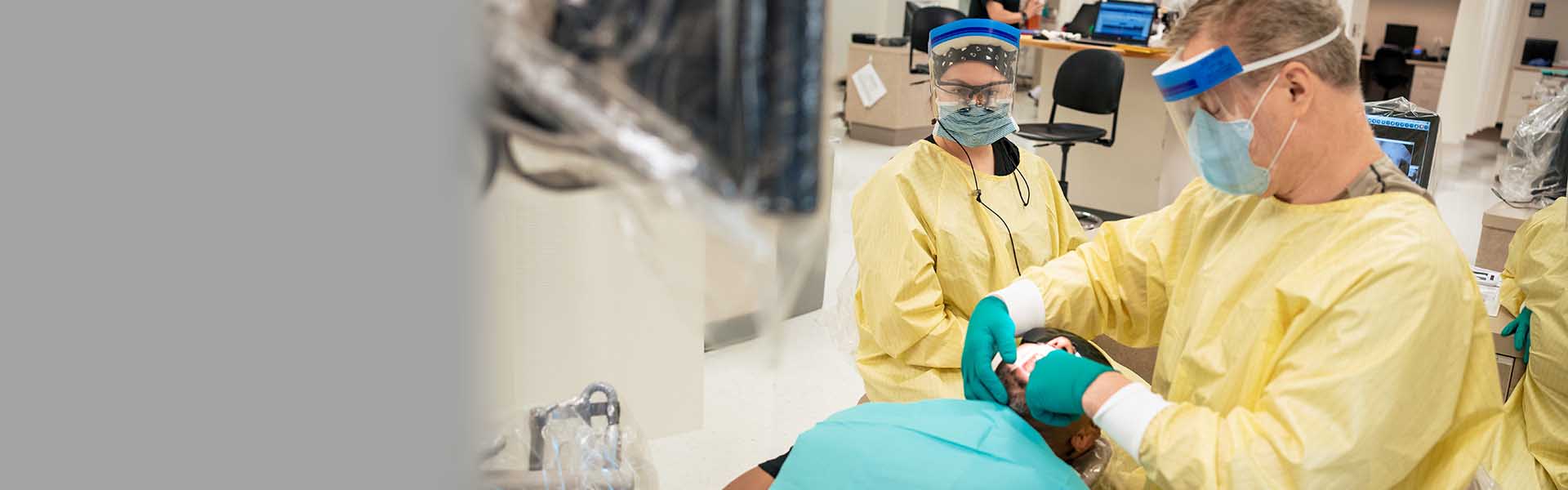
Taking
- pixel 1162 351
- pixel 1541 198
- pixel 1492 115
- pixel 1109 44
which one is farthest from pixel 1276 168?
pixel 1492 115

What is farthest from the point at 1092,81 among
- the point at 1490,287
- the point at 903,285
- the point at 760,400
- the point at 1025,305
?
the point at 1025,305

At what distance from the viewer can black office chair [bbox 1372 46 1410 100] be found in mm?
9414

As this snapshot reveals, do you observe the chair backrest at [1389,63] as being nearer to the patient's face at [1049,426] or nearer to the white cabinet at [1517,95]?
the white cabinet at [1517,95]

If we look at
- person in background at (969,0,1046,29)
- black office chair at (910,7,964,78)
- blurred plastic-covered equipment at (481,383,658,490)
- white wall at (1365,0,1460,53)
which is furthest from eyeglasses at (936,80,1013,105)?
white wall at (1365,0,1460,53)

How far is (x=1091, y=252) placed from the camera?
5.65 feet

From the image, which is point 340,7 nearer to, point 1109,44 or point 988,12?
point 1109,44

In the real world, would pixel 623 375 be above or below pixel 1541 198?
below

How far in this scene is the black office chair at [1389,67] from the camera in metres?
9.41

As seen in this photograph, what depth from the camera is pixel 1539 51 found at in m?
8.75

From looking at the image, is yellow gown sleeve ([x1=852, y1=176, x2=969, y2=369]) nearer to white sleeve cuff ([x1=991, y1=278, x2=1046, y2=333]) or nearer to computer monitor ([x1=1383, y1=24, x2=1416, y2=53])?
white sleeve cuff ([x1=991, y1=278, x2=1046, y2=333])

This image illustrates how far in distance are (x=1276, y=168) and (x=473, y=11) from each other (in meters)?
1.13

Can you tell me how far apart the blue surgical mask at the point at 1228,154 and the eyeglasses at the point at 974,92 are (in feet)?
2.94

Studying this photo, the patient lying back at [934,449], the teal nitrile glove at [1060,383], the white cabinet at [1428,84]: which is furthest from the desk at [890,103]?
the teal nitrile glove at [1060,383]

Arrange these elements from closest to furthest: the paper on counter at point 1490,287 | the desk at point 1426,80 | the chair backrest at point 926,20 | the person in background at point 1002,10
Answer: the paper on counter at point 1490,287, the person in background at point 1002,10, the chair backrest at point 926,20, the desk at point 1426,80
